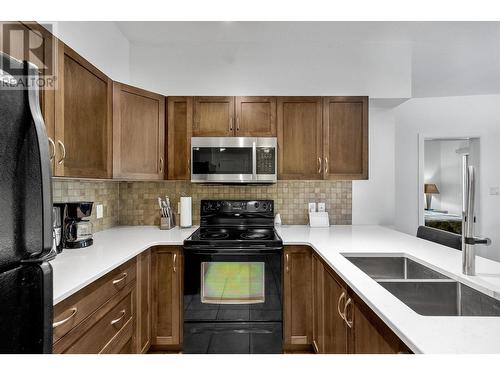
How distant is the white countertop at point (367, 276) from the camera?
0.73m

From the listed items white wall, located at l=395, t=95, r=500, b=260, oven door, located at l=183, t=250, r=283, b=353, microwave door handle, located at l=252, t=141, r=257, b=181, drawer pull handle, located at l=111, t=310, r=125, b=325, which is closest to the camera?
drawer pull handle, located at l=111, t=310, r=125, b=325

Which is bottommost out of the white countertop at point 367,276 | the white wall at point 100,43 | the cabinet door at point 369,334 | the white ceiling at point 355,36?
the cabinet door at point 369,334

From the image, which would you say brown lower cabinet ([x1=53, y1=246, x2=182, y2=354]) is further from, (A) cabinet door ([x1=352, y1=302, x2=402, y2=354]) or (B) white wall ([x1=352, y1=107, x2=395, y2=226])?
(B) white wall ([x1=352, y1=107, x2=395, y2=226])

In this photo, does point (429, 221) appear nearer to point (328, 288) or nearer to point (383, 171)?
point (383, 171)

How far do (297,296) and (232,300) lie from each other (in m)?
0.48

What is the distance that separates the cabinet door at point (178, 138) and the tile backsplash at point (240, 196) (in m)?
0.28

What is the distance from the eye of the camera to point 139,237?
219 cm

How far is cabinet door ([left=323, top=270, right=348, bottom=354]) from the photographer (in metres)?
1.38

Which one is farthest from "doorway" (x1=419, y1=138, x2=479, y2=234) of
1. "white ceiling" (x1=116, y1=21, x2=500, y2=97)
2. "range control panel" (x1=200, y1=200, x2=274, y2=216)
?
"range control panel" (x1=200, y1=200, x2=274, y2=216)

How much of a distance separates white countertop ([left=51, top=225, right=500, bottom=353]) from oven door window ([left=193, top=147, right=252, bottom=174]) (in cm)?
58

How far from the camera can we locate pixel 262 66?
2568 mm

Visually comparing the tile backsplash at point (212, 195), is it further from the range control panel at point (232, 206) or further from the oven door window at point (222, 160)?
the oven door window at point (222, 160)

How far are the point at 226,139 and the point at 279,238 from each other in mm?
938

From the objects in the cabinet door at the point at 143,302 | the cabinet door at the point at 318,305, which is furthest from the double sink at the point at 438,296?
the cabinet door at the point at 143,302
